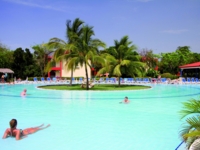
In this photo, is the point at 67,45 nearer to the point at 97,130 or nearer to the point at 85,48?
the point at 85,48

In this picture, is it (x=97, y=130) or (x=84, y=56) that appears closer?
(x=97, y=130)

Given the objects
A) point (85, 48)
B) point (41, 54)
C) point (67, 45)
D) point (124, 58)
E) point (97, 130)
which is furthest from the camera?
point (41, 54)

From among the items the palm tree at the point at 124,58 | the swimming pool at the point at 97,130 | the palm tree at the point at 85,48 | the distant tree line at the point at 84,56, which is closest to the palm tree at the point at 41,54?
the distant tree line at the point at 84,56

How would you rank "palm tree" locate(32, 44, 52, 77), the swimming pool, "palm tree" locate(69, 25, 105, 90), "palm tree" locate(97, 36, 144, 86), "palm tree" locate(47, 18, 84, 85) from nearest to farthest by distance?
the swimming pool
"palm tree" locate(69, 25, 105, 90)
"palm tree" locate(47, 18, 84, 85)
"palm tree" locate(97, 36, 144, 86)
"palm tree" locate(32, 44, 52, 77)

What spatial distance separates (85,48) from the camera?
69.8 ft

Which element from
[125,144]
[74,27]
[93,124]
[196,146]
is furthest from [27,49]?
[196,146]

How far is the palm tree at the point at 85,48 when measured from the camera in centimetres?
2086

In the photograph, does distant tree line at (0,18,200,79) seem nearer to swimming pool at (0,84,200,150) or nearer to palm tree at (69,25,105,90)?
palm tree at (69,25,105,90)

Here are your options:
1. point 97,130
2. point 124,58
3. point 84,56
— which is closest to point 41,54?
point 124,58

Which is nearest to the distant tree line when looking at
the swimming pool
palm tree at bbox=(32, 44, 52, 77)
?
palm tree at bbox=(32, 44, 52, 77)

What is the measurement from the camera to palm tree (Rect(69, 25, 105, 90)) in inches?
821

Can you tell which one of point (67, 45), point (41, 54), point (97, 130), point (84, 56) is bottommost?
point (97, 130)

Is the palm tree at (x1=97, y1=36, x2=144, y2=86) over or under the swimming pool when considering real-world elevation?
over

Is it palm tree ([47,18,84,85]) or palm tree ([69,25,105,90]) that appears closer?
palm tree ([69,25,105,90])
